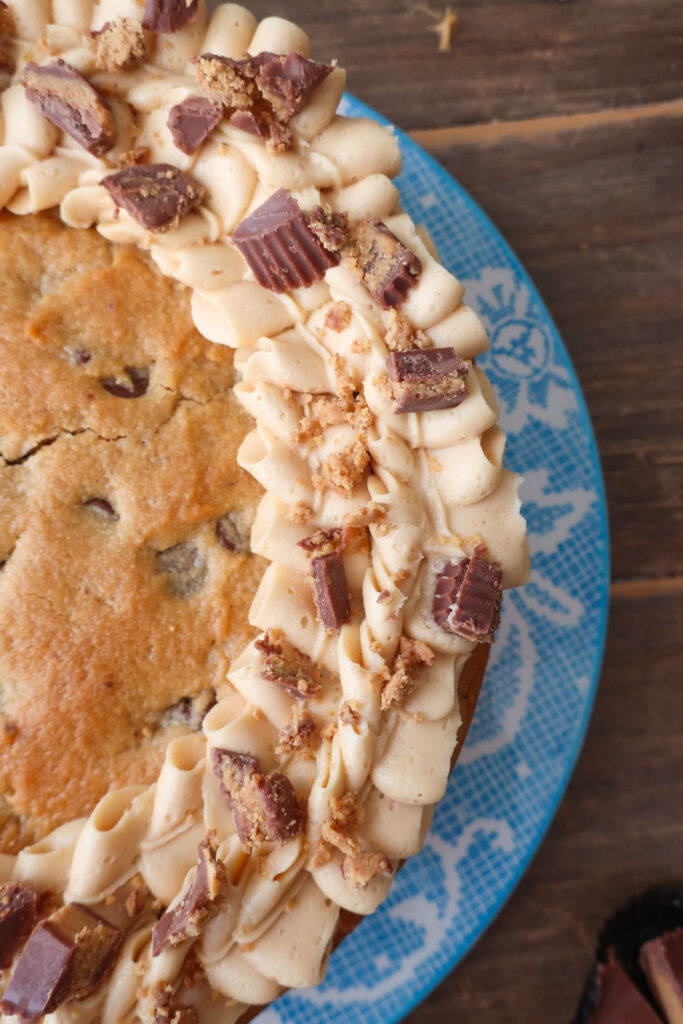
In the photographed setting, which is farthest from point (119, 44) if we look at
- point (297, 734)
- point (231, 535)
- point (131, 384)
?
point (297, 734)

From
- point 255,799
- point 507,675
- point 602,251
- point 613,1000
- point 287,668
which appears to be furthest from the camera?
point 602,251

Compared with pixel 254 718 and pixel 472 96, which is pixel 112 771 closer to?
pixel 254 718

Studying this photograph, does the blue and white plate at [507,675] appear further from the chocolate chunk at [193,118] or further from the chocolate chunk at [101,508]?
the chocolate chunk at [101,508]

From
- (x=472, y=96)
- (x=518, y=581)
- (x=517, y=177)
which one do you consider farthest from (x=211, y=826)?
(x=472, y=96)

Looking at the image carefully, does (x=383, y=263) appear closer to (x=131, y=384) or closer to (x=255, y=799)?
(x=131, y=384)

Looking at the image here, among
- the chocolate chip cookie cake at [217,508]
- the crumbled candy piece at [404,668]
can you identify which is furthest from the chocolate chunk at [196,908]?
the crumbled candy piece at [404,668]

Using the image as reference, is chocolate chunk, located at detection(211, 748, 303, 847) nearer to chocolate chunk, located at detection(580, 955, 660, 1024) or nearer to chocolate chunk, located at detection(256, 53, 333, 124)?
chocolate chunk, located at detection(256, 53, 333, 124)
